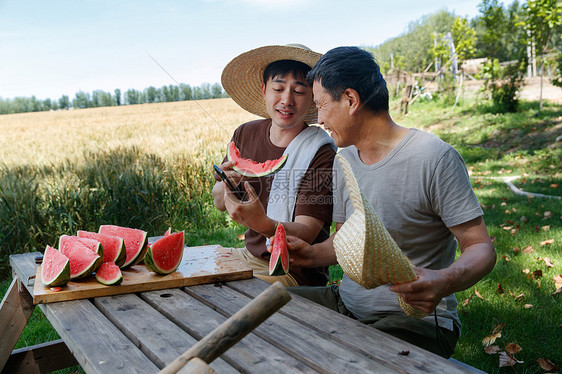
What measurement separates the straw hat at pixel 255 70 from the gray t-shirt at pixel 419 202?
35.0 inches

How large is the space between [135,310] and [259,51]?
1.79m

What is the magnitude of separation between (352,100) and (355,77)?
4.3 inches

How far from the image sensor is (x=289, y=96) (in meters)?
2.86

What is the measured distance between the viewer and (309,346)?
5.10ft

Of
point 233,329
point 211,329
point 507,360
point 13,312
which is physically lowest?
point 507,360

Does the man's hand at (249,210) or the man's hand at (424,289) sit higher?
the man's hand at (249,210)

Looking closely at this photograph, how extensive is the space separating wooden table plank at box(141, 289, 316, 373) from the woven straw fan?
1.15 feet

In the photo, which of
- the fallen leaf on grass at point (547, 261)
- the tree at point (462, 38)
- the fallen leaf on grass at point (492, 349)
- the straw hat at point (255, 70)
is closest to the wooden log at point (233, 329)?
the straw hat at point (255, 70)

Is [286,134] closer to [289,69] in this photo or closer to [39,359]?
[289,69]

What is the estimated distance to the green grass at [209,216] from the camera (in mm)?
3656

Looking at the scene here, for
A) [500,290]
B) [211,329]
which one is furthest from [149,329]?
[500,290]

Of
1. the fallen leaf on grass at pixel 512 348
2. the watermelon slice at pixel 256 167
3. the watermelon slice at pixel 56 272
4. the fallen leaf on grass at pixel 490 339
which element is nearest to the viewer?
the watermelon slice at pixel 56 272

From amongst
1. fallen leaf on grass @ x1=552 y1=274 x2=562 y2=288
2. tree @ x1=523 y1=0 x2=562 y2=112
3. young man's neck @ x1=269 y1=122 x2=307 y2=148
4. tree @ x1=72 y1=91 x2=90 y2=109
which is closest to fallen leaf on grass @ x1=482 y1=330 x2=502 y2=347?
fallen leaf on grass @ x1=552 y1=274 x2=562 y2=288

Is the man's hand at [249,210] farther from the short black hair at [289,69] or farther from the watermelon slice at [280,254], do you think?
the short black hair at [289,69]
